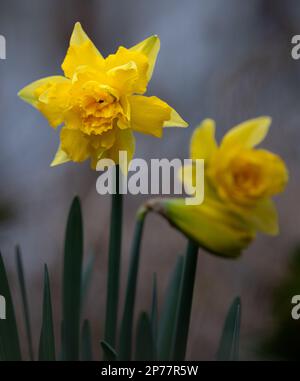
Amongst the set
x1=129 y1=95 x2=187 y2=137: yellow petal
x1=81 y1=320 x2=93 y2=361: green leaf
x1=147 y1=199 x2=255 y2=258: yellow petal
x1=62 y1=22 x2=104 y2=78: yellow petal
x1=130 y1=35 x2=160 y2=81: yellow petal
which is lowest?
x1=81 y1=320 x2=93 y2=361: green leaf

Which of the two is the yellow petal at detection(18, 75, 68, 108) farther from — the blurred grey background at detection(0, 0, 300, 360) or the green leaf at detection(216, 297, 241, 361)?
the blurred grey background at detection(0, 0, 300, 360)

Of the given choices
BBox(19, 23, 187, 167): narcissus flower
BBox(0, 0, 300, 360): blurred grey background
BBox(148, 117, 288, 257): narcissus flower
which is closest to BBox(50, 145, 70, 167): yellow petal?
BBox(19, 23, 187, 167): narcissus flower

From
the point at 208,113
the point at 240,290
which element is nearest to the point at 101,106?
the point at 208,113

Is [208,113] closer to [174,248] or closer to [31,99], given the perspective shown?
[174,248]

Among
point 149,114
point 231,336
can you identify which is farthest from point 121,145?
point 231,336

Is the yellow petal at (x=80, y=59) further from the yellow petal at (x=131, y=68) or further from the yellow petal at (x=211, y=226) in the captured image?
the yellow petal at (x=211, y=226)

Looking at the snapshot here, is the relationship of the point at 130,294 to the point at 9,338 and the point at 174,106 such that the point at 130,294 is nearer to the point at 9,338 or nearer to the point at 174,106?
the point at 9,338

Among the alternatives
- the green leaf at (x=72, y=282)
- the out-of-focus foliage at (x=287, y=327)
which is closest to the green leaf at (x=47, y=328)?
the green leaf at (x=72, y=282)
